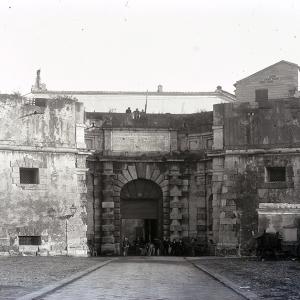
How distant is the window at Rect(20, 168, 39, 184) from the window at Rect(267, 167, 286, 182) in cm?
970

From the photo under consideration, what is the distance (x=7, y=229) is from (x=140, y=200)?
8.02 meters

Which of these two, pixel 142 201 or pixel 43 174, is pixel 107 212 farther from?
pixel 43 174

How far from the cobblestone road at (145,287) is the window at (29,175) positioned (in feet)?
31.9

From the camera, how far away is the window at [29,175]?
26938mm

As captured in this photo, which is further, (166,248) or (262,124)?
(166,248)

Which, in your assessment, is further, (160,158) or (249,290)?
(160,158)

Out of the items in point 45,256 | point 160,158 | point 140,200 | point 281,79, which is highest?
point 281,79

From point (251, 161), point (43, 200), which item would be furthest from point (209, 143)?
point (43, 200)

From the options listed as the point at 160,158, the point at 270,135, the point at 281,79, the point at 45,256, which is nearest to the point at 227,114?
the point at 270,135

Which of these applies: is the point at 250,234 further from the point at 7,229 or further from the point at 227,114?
the point at 7,229

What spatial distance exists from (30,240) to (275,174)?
34.7ft

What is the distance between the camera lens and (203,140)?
3148 centimetres

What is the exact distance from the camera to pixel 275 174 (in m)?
28.4

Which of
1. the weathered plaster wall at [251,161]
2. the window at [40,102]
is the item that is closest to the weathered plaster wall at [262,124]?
the weathered plaster wall at [251,161]
